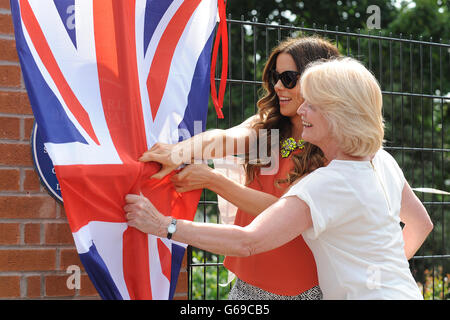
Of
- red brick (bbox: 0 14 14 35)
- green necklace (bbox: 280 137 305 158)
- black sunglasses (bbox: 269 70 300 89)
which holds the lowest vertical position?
green necklace (bbox: 280 137 305 158)

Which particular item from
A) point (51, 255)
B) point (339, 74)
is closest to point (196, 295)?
point (51, 255)

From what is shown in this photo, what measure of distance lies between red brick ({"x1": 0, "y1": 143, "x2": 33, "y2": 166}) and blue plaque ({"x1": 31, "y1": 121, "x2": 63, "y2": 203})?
0.04 m

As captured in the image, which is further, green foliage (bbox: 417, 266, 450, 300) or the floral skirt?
green foliage (bbox: 417, 266, 450, 300)

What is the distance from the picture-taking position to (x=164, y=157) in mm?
2188

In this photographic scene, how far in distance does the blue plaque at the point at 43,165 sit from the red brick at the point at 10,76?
0.25 meters

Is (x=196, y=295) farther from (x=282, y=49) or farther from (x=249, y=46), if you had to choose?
(x=249, y=46)

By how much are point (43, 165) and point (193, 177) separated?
971 mm

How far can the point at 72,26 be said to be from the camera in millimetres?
2100

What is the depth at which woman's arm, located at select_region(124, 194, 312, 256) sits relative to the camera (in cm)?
199

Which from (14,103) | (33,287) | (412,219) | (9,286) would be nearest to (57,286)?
(33,287)

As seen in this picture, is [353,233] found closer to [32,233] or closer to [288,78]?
[288,78]

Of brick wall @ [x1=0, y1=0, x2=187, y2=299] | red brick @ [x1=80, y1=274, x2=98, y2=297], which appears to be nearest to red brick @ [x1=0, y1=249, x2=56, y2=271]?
brick wall @ [x1=0, y1=0, x2=187, y2=299]

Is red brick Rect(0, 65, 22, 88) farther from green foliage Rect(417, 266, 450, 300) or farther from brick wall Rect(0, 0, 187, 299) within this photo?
green foliage Rect(417, 266, 450, 300)

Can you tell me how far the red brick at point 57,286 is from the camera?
2.90 meters
